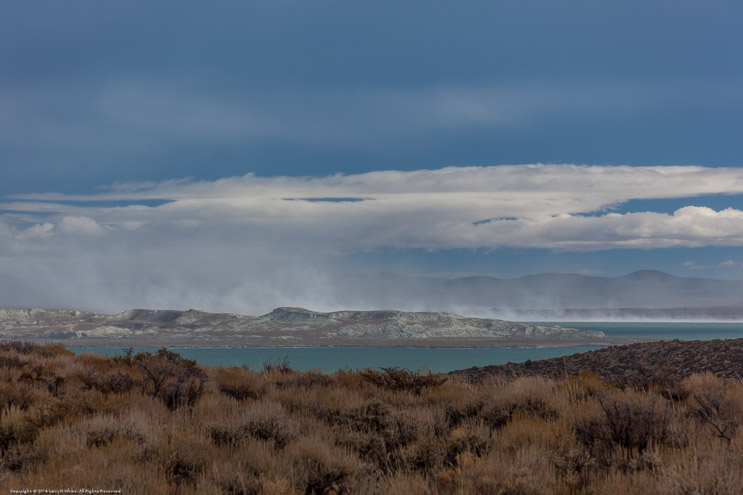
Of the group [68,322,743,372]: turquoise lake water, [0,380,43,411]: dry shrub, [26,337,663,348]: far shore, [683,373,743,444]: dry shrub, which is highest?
[0,380,43,411]: dry shrub

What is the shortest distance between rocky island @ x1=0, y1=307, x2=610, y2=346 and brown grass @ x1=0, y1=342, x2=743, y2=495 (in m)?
137

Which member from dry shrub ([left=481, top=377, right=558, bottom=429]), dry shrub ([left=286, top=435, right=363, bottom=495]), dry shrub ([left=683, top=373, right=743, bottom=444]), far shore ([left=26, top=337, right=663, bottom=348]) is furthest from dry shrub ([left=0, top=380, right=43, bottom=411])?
far shore ([left=26, top=337, right=663, bottom=348])

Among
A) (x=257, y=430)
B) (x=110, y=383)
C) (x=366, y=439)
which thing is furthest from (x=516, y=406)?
(x=110, y=383)

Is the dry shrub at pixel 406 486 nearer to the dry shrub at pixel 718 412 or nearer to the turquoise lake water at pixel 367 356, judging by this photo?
the dry shrub at pixel 718 412

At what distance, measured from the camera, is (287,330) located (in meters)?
179

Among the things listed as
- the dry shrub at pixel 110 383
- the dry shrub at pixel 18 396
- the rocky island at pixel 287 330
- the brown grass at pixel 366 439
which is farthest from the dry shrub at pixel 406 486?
the rocky island at pixel 287 330

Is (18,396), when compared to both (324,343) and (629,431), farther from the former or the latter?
(324,343)

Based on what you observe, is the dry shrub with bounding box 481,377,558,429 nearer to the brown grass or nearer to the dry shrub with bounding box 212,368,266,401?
the brown grass

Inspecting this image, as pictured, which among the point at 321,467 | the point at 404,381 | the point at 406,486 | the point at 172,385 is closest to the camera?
the point at 406,486

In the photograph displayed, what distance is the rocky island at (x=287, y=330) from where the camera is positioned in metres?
156

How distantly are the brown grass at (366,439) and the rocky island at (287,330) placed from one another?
137m

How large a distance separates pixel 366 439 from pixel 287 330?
175m

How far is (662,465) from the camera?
19.4 ft

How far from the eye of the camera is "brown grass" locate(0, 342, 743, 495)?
5.60m
